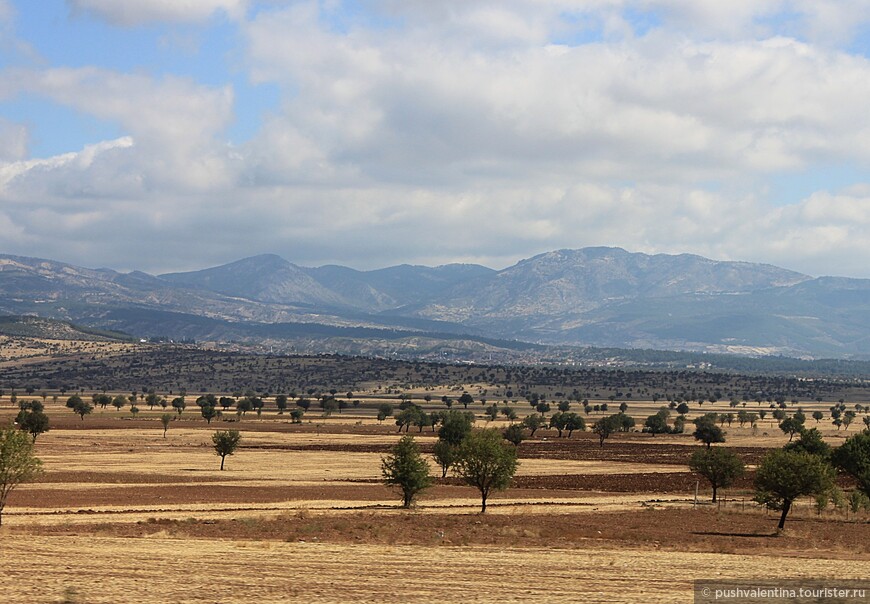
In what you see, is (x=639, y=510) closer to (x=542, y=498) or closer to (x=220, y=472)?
(x=542, y=498)

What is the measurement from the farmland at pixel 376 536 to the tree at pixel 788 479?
90.7 inches

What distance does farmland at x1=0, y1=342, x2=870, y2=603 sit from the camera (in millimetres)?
38938

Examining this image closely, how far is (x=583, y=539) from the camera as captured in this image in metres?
57.6

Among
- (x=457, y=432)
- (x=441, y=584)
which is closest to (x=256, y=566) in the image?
(x=441, y=584)

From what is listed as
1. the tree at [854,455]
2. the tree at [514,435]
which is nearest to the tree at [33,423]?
the tree at [514,435]

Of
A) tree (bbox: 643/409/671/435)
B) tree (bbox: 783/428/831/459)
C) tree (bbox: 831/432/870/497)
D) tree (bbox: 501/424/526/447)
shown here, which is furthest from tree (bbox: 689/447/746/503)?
tree (bbox: 643/409/671/435)

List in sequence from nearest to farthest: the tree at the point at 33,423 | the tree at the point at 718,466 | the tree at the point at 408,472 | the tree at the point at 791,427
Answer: the tree at the point at 408,472 → the tree at the point at 718,466 → the tree at the point at 33,423 → the tree at the point at 791,427

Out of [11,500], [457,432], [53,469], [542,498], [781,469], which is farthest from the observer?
[457,432]

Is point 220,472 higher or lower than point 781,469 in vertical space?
lower

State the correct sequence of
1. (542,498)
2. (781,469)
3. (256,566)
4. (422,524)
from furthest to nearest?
(542,498) < (781,469) < (422,524) < (256,566)

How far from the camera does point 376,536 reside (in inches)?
2221

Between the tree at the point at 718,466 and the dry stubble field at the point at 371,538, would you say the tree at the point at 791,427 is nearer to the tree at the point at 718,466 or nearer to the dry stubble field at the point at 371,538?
the dry stubble field at the point at 371,538

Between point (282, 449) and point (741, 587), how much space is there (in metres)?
113

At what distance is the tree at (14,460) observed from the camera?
2302 inches
